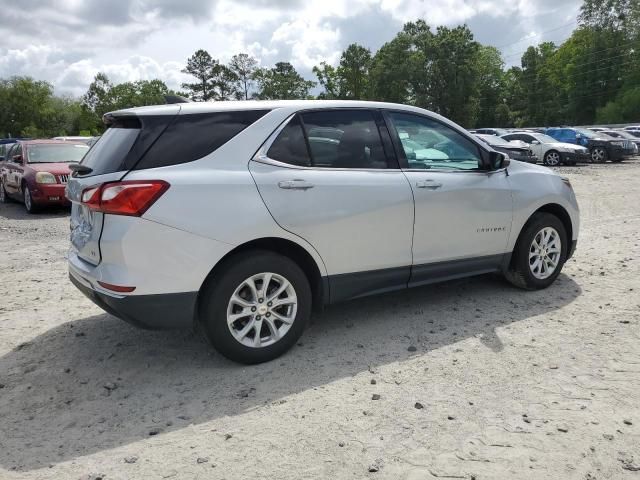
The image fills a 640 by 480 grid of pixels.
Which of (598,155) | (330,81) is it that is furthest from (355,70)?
(598,155)

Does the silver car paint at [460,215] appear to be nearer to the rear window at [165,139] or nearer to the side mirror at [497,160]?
the side mirror at [497,160]

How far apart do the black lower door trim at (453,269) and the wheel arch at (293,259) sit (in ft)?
2.79

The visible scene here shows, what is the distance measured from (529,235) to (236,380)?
312 centimetres

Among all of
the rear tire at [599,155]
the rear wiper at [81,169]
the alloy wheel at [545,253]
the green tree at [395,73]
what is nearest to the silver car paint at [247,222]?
the rear wiper at [81,169]

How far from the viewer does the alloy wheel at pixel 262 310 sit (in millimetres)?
3721

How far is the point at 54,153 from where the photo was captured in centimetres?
1273

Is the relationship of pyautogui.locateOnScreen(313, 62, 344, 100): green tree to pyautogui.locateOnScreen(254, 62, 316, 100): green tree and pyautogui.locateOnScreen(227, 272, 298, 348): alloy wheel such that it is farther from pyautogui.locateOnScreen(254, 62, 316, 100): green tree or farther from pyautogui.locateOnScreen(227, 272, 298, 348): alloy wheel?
pyautogui.locateOnScreen(227, 272, 298, 348): alloy wheel

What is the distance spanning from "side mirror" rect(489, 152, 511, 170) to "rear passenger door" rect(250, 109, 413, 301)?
1.08m

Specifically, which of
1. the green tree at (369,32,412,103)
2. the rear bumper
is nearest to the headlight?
the rear bumper

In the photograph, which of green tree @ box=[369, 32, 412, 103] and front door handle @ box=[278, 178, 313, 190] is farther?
green tree @ box=[369, 32, 412, 103]

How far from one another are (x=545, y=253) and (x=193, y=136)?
358 centimetres

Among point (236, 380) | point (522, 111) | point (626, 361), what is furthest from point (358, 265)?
point (522, 111)

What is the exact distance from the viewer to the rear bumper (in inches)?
136

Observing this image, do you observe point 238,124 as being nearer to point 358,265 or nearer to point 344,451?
point 358,265
